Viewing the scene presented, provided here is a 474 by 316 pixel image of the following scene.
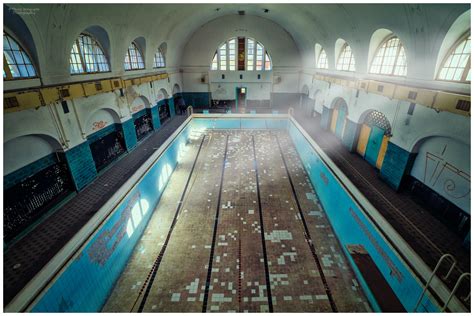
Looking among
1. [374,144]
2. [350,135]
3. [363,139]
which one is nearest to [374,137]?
[374,144]

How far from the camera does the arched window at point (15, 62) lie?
17.9ft

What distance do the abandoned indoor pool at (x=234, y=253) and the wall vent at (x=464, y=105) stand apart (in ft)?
10.1

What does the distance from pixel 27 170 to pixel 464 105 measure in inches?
421

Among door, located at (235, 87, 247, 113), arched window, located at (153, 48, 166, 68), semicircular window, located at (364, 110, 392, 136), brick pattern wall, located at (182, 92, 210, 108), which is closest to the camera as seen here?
semicircular window, located at (364, 110, 392, 136)

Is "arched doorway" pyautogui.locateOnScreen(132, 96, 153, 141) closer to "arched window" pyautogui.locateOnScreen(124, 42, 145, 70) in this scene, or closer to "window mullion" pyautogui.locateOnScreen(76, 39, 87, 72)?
"arched window" pyautogui.locateOnScreen(124, 42, 145, 70)

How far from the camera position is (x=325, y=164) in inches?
Result: 355

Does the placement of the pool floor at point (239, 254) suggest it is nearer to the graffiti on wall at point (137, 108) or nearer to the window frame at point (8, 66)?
the graffiti on wall at point (137, 108)

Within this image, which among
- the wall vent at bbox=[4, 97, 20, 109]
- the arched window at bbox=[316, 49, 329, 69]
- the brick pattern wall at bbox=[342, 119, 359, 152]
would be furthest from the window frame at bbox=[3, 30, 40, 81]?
the arched window at bbox=[316, 49, 329, 69]

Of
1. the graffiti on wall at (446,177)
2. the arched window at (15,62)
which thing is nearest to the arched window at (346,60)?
the graffiti on wall at (446,177)

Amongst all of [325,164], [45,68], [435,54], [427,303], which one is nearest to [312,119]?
[325,164]

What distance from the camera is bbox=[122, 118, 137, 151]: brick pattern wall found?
9.96 metres

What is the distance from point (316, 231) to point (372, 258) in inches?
68.4

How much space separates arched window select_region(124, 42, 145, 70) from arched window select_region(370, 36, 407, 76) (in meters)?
10.9

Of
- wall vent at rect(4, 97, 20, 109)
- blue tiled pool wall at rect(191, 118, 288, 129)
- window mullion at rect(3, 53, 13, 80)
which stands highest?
window mullion at rect(3, 53, 13, 80)
